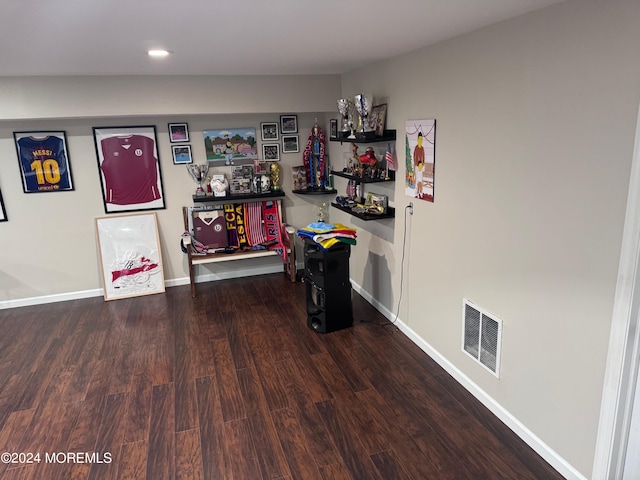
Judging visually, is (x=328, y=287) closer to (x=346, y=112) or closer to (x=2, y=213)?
(x=346, y=112)

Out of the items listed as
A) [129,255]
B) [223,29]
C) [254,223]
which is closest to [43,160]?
[129,255]

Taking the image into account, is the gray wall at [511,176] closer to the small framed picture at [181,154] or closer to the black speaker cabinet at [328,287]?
the black speaker cabinet at [328,287]

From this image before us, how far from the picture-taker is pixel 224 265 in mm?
5242

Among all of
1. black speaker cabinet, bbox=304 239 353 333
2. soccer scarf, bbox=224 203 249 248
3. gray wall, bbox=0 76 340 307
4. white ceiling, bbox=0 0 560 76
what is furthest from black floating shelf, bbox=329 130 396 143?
soccer scarf, bbox=224 203 249 248

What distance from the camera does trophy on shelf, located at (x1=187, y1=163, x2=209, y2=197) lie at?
15.7 feet

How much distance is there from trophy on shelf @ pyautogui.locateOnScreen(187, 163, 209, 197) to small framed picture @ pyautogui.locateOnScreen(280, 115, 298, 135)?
0.95 m

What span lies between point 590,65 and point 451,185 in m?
1.16

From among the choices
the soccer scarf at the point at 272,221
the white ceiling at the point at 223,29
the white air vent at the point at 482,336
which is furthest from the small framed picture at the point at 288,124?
the white air vent at the point at 482,336

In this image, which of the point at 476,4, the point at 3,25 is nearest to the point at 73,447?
the point at 3,25

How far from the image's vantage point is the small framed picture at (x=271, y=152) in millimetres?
5066

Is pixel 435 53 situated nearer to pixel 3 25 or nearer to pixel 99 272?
pixel 3 25

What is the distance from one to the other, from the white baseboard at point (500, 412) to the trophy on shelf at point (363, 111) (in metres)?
1.66

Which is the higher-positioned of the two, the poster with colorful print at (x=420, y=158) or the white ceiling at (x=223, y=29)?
the white ceiling at (x=223, y=29)

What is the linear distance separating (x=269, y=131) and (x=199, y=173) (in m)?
0.92
